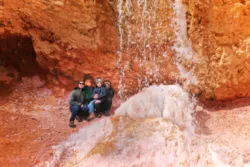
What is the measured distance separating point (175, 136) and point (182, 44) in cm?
217

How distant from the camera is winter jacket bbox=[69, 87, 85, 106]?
3477 mm

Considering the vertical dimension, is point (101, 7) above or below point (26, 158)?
above

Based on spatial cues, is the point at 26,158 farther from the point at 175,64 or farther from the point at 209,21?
the point at 209,21

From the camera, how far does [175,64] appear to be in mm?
4309

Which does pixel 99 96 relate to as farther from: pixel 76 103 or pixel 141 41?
pixel 141 41

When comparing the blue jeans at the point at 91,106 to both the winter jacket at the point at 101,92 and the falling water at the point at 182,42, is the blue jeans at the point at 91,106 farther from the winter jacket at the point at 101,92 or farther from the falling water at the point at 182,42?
the falling water at the point at 182,42

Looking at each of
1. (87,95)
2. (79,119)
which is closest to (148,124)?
(87,95)

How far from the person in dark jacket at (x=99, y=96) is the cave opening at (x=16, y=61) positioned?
1510 millimetres

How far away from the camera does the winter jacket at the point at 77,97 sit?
3477 millimetres

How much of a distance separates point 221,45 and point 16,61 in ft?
12.6

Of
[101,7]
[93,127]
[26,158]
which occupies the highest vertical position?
[101,7]

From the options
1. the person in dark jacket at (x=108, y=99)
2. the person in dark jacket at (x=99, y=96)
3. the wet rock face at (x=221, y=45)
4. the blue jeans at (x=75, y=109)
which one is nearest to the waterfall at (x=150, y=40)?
the wet rock face at (x=221, y=45)

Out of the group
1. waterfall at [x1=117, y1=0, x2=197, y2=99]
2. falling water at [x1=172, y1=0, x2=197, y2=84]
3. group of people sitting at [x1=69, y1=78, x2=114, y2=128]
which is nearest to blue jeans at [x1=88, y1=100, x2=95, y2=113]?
group of people sitting at [x1=69, y1=78, x2=114, y2=128]

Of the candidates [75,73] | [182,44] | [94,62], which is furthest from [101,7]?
[182,44]
